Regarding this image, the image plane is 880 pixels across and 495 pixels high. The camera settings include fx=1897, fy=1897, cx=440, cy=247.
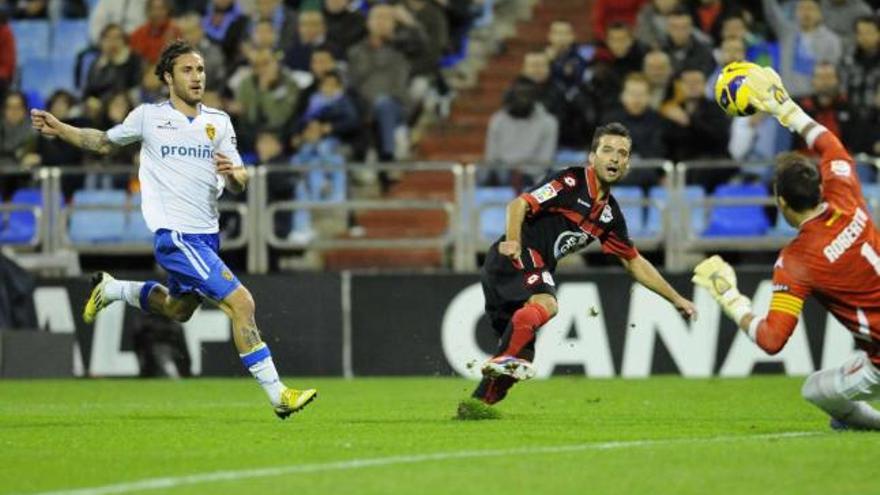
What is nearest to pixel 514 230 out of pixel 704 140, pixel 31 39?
pixel 704 140

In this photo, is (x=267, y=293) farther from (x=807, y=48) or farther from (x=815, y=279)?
(x=815, y=279)

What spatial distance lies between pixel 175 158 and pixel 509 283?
2.27m

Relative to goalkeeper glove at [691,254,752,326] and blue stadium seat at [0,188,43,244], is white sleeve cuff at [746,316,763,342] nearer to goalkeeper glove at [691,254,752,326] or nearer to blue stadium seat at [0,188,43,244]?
goalkeeper glove at [691,254,752,326]

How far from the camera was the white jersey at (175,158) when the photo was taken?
12.0m

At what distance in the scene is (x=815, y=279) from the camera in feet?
31.8

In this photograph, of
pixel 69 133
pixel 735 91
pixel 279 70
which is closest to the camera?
pixel 735 91

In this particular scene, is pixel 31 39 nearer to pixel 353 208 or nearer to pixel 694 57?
pixel 353 208

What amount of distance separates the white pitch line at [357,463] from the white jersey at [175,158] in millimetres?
3205

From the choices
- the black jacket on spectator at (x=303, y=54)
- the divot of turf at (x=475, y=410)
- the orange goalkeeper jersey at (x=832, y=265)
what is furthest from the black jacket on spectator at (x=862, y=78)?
the orange goalkeeper jersey at (x=832, y=265)

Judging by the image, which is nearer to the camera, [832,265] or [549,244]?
[832,265]

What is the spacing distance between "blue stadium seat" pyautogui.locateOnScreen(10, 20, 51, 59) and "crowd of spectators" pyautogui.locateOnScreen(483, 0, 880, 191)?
280 inches

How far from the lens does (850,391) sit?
33.2ft

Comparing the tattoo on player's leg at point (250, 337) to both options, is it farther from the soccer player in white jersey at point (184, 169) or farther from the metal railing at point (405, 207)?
the metal railing at point (405, 207)

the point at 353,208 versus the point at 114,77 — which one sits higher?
the point at 114,77
